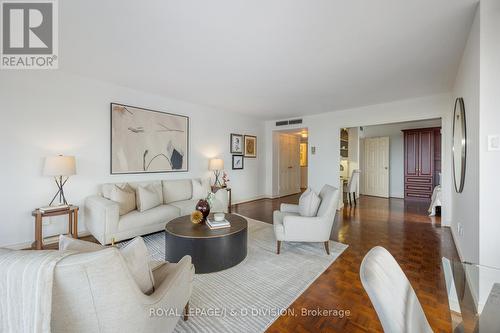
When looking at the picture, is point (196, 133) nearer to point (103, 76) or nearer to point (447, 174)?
point (103, 76)

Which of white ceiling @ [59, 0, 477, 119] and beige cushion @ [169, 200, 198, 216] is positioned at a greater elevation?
white ceiling @ [59, 0, 477, 119]

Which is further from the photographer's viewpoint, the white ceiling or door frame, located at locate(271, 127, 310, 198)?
door frame, located at locate(271, 127, 310, 198)

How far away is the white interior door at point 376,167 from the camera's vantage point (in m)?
7.32

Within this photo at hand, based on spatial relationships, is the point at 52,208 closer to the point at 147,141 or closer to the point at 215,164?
the point at 147,141

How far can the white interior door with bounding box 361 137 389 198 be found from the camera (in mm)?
7320

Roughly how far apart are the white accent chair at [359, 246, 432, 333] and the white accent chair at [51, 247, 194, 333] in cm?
98

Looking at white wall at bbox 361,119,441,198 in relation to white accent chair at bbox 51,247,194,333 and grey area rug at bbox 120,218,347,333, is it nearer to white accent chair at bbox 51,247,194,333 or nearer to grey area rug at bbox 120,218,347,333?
grey area rug at bbox 120,218,347,333

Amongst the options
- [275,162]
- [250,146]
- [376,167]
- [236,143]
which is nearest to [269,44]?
[236,143]

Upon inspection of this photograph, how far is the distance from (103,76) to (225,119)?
9.13 ft

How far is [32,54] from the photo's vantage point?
2631mm

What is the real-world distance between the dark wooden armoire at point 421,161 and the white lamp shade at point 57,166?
26.9ft

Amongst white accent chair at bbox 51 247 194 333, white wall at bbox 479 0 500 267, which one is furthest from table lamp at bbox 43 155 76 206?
white wall at bbox 479 0 500 267

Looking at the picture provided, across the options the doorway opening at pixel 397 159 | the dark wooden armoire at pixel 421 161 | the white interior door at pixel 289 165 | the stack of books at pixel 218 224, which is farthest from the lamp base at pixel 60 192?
the dark wooden armoire at pixel 421 161

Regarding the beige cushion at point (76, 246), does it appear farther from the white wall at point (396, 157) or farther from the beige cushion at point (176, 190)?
the white wall at point (396, 157)
